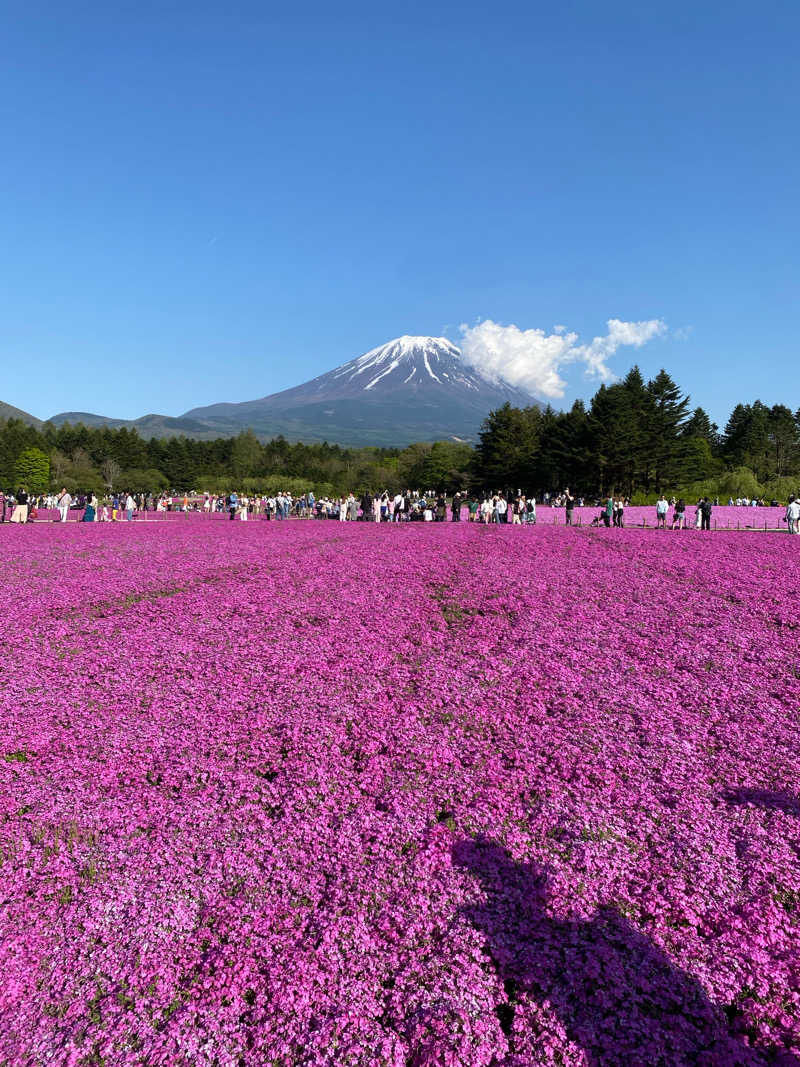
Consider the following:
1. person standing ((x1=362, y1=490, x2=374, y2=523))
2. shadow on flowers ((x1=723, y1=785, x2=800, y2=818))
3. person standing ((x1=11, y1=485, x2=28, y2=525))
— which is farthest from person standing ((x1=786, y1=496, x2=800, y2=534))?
person standing ((x1=11, y1=485, x2=28, y2=525))

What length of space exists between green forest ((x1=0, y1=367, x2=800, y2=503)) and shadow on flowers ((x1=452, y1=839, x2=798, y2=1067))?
224ft

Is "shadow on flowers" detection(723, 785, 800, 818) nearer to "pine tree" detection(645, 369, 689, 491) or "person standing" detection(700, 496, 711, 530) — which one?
"person standing" detection(700, 496, 711, 530)

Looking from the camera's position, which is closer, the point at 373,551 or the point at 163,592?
the point at 163,592

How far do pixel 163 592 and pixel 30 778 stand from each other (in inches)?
368

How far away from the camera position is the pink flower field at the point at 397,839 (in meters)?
4.66

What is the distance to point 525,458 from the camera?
9312 cm

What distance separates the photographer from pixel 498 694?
10609 mm

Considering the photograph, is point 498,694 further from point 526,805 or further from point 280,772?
point 280,772

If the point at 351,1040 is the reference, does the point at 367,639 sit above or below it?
above

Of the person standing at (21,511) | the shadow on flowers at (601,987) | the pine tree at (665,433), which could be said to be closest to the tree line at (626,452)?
the pine tree at (665,433)

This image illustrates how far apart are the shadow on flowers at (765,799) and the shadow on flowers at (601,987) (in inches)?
110

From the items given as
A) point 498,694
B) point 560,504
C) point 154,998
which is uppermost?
point 560,504

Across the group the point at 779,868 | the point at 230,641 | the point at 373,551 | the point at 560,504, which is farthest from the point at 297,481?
the point at 779,868

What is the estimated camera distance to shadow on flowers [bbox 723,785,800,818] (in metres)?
7.46
